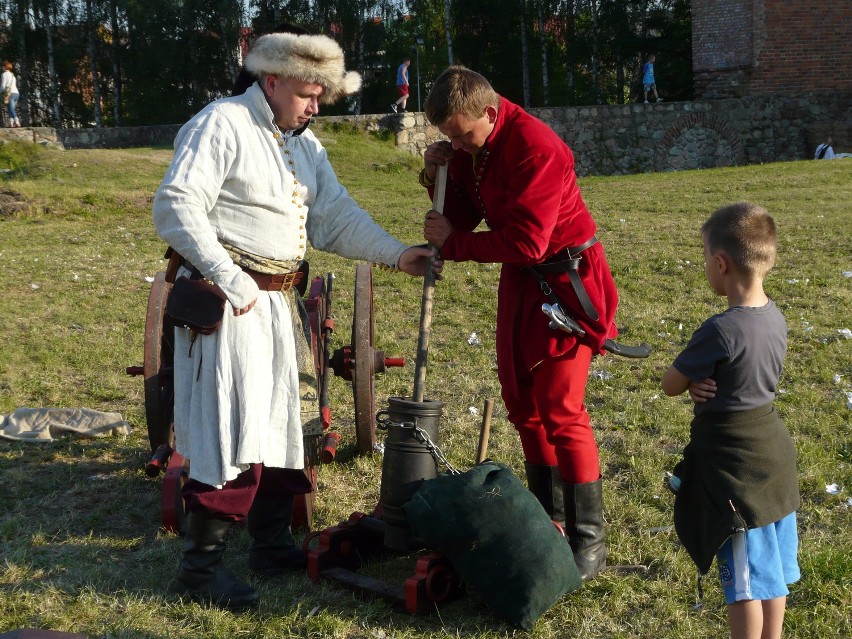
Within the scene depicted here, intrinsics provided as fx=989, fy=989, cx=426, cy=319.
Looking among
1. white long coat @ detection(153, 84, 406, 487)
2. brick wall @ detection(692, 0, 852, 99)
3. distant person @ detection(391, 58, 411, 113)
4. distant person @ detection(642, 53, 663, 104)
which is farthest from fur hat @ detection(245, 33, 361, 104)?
distant person @ detection(642, 53, 663, 104)

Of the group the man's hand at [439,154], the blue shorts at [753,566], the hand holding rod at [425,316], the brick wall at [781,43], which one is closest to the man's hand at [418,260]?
the hand holding rod at [425,316]

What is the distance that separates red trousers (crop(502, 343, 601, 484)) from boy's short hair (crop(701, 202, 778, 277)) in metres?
0.90

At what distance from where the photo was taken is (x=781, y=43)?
74.4 feet

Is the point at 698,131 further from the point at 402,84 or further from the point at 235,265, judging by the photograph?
the point at 235,265

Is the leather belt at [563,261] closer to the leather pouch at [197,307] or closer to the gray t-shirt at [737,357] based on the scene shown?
the gray t-shirt at [737,357]

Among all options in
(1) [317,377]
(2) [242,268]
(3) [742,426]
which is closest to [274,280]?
(2) [242,268]

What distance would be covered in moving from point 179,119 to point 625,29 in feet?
41.6

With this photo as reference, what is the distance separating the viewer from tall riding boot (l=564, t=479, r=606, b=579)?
11.7 feet

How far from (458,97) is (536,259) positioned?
0.60 meters

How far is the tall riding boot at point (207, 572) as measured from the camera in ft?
11.2

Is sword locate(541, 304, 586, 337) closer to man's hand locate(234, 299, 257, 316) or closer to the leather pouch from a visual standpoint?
man's hand locate(234, 299, 257, 316)

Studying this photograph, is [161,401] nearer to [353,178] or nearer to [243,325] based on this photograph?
[243,325]

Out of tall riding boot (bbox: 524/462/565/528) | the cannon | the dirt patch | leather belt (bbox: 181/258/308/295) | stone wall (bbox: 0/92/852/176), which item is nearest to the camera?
leather belt (bbox: 181/258/308/295)

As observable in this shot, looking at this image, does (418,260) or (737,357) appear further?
(418,260)
